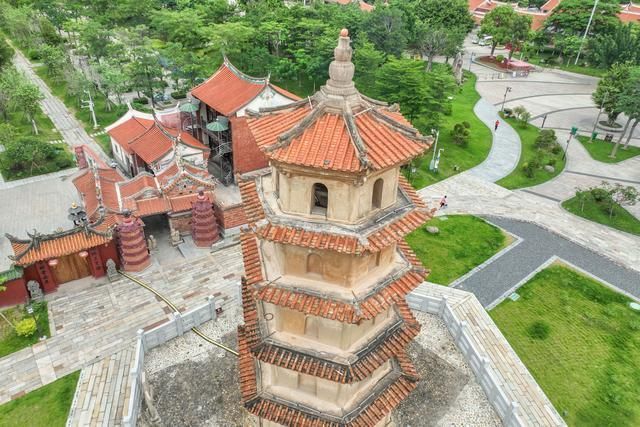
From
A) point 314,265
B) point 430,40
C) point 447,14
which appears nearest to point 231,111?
point 314,265

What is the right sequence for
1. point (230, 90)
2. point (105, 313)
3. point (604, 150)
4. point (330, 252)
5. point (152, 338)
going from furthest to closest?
point (604, 150)
point (230, 90)
point (105, 313)
point (152, 338)
point (330, 252)

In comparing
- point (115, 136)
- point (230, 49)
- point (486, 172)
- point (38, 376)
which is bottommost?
point (38, 376)

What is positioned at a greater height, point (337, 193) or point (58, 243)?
point (337, 193)

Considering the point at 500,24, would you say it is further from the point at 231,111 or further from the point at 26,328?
the point at 26,328

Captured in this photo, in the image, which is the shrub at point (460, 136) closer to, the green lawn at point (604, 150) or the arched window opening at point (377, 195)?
the green lawn at point (604, 150)

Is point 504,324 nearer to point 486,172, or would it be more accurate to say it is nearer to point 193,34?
point 486,172

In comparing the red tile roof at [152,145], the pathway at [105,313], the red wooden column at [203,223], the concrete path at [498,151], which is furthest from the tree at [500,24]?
the pathway at [105,313]

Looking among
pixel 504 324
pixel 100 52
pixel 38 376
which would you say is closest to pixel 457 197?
pixel 504 324
